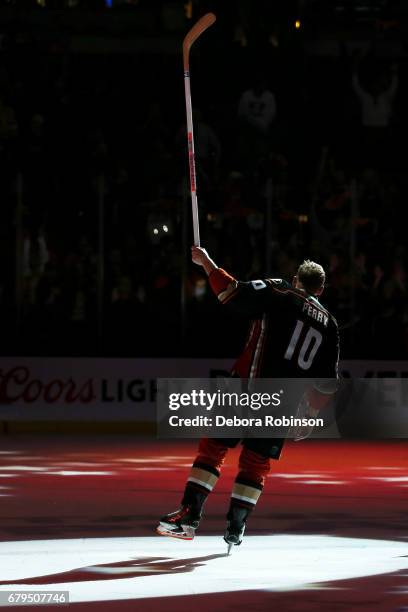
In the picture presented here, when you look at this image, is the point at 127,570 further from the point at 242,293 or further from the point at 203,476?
the point at 242,293

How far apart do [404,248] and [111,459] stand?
19.1 ft

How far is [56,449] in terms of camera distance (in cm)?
1661

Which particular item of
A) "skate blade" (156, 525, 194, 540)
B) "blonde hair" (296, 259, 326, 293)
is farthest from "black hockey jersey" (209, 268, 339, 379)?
"skate blade" (156, 525, 194, 540)

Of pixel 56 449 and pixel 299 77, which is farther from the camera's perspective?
pixel 299 77

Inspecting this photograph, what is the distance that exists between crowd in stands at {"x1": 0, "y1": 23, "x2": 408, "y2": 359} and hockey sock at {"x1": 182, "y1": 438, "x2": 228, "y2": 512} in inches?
359

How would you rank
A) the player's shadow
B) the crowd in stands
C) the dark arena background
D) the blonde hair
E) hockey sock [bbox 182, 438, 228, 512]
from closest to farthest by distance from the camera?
the player's shadow < hockey sock [bbox 182, 438, 228, 512] < the blonde hair < the dark arena background < the crowd in stands

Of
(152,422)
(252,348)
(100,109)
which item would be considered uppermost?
(100,109)

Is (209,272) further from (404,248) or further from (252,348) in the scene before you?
(404,248)

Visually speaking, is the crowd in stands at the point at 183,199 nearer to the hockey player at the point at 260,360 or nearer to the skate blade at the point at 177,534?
the hockey player at the point at 260,360

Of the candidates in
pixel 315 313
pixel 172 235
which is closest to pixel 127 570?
pixel 315 313

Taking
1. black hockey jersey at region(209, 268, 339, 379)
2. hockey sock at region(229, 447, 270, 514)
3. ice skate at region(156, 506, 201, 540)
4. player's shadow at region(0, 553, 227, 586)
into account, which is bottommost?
player's shadow at region(0, 553, 227, 586)

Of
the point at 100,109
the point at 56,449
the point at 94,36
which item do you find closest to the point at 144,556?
the point at 56,449

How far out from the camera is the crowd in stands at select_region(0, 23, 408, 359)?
18750 millimetres

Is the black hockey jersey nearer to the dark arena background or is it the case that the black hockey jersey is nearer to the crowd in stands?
the dark arena background
